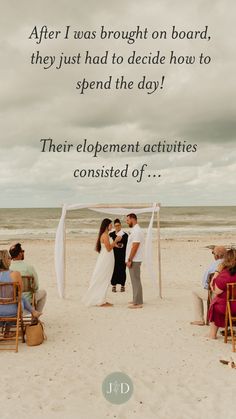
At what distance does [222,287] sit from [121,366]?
176cm

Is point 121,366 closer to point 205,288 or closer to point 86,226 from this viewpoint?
point 205,288

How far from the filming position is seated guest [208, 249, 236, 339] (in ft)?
19.5

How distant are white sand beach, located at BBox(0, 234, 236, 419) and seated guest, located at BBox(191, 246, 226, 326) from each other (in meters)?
0.28

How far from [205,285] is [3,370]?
3425 millimetres

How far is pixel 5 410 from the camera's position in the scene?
4008mm

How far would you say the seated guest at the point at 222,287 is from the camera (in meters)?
5.95

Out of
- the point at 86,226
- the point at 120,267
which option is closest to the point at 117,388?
the point at 120,267

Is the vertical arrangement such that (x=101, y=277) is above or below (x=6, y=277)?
below

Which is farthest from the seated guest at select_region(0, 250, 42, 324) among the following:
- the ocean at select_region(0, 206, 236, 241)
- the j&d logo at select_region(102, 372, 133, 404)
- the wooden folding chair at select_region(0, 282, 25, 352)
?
the ocean at select_region(0, 206, 236, 241)

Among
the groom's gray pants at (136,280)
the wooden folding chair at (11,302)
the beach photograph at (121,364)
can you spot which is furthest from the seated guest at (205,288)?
the wooden folding chair at (11,302)

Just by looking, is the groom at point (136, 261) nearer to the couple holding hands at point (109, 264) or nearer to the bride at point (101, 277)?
the couple holding hands at point (109, 264)

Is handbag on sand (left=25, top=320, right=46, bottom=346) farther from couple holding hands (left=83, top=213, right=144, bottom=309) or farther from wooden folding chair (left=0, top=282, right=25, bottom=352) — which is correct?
couple holding hands (left=83, top=213, right=144, bottom=309)

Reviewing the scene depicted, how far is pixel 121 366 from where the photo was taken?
5168mm

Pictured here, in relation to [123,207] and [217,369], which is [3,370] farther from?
[123,207]
